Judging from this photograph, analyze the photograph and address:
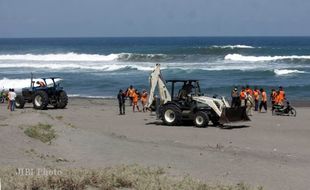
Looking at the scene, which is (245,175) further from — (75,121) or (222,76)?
(222,76)

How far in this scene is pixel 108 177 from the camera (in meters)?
9.83

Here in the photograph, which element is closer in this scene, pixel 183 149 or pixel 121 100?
pixel 183 149

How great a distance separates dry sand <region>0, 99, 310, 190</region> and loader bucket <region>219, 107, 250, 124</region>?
0.33 meters

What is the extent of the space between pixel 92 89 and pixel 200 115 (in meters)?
20.1

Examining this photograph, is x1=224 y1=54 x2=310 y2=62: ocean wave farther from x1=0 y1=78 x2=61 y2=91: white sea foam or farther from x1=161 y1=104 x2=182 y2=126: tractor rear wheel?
x1=161 y1=104 x2=182 y2=126: tractor rear wheel

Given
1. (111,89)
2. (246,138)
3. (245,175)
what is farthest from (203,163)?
(111,89)

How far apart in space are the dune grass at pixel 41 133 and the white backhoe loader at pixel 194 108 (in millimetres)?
6344

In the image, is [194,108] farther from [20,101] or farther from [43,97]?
[20,101]

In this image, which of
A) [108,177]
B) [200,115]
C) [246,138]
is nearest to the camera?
[108,177]

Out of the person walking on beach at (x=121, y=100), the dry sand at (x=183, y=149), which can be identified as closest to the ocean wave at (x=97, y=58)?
the person walking on beach at (x=121, y=100)

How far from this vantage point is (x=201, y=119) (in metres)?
21.1

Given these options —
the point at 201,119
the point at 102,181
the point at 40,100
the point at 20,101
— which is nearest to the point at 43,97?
the point at 40,100

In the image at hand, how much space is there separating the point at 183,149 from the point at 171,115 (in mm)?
6475

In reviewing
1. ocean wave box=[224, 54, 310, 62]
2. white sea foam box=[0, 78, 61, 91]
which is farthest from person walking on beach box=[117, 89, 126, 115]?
ocean wave box=[224, 54, 310, 62]
